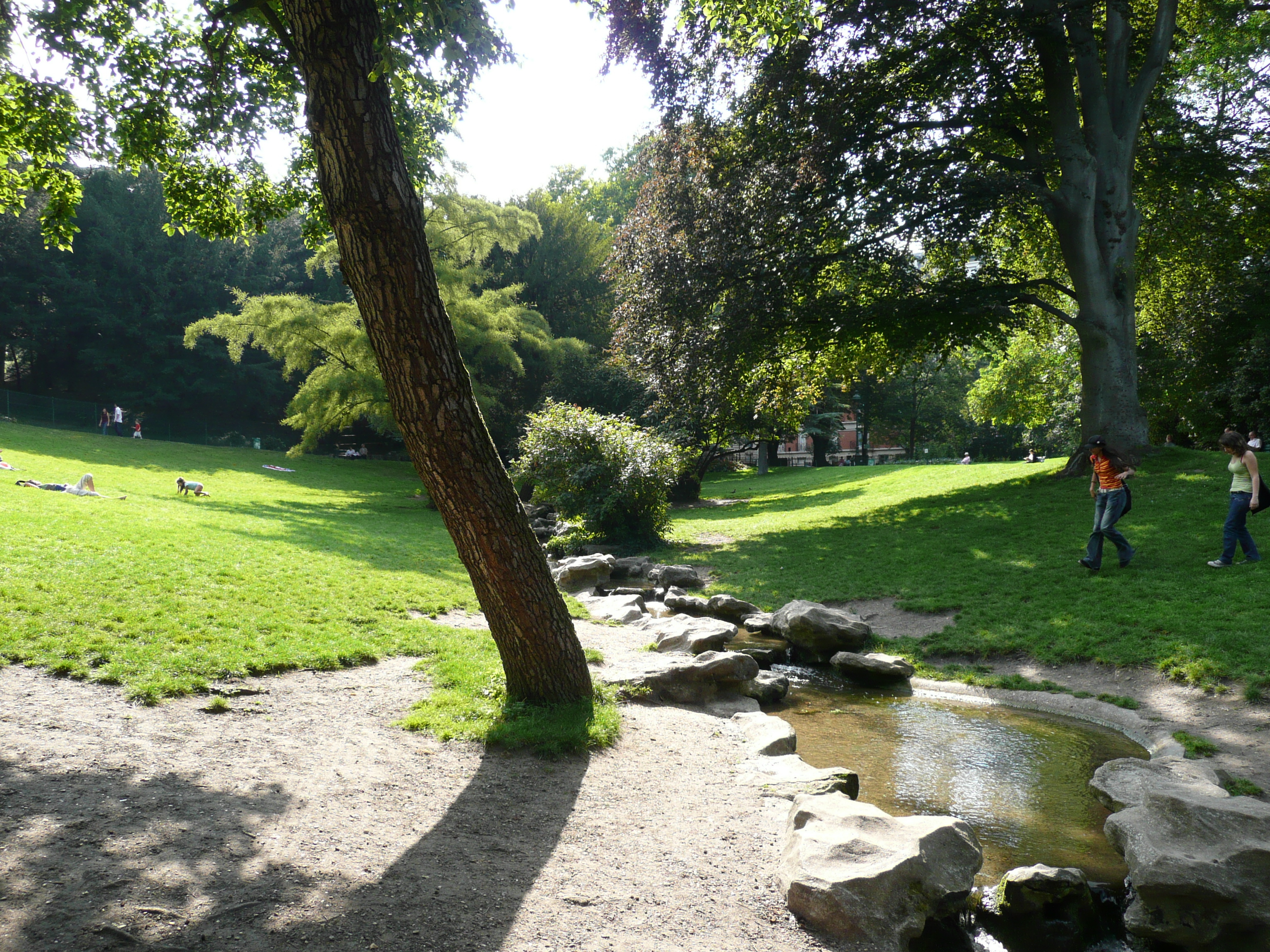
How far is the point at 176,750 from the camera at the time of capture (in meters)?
4.95

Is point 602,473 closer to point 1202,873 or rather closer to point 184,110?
point 184,110

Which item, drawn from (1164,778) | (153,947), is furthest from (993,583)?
(153,947)

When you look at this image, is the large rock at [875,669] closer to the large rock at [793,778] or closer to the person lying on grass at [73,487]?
the large rock at [793,778]

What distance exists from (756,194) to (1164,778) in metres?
15.0

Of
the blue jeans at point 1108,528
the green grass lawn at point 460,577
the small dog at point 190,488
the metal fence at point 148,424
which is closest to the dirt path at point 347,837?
the green grass lawn at point 460,577

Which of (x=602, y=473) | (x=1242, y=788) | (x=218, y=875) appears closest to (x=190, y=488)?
(x=602, y=473)

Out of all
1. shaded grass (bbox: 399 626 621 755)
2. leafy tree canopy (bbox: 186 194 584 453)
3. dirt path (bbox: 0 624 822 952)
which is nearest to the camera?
dirt path (bbox: 0 624 822 952)

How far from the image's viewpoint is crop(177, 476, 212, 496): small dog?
21078 millimetres

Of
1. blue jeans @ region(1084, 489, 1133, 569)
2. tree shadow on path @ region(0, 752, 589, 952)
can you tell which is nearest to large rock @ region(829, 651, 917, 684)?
blue jeans @ region(1084, 489, 1133, 569)

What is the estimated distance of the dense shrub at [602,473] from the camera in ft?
62.4

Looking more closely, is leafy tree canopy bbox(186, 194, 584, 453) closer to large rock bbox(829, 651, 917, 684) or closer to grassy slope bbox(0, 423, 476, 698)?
grassy slope bbox(0, 423, 476, 698)

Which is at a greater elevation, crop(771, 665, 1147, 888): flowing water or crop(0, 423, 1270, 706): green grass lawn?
crop(0, 423, 1270, 706): green grass lawn

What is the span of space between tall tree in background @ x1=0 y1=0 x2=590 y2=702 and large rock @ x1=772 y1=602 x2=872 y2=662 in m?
4.70

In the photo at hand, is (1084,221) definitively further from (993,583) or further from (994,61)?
(993,583)
